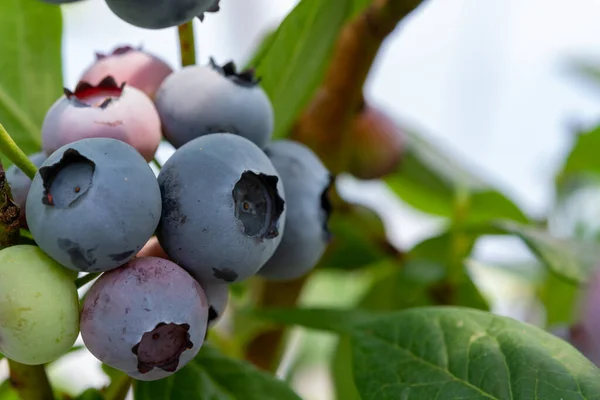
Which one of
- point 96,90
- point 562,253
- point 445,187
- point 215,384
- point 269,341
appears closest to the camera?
point 96,90

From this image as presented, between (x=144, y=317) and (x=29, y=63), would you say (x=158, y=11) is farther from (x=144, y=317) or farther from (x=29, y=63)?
(x=29, y=63)

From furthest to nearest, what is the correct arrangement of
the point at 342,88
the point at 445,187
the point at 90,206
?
the point at 445,187
the point at 342,88
the point at 90,206

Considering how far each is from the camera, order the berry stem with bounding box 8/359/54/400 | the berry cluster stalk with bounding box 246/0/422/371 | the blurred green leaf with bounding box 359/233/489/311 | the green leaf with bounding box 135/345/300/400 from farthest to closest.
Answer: the blurred green leaf with bounding box 359/233/489/311 < the berry cluster stalk with bounding box 246/0/422/371 < the green leaf with bounding box 135/345/300/400 < the berry stem with bounding box 8/359/54/400

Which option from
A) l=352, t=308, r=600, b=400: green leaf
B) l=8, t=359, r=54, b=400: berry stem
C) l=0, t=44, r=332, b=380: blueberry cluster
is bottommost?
l=8, t=359, r=54, b=400: berry stem

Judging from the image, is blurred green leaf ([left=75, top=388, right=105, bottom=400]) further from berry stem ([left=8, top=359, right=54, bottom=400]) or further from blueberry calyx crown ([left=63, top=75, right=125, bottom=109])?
blueberry calyx crown ([left=63, top=75, right=125, bottom=109])

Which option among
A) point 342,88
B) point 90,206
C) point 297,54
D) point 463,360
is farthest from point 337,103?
point 90,206

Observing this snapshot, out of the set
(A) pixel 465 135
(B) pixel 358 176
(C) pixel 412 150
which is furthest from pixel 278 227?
(A) pixel 465 135

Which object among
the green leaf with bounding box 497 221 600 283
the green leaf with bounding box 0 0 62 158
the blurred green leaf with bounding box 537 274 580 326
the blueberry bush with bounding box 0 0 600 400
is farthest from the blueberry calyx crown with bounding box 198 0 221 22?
the blurred green leaf with bounding box 537 274 580 326
